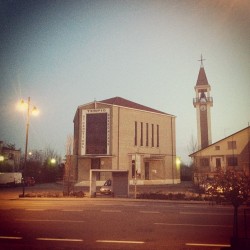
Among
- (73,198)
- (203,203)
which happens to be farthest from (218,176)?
(73,198)

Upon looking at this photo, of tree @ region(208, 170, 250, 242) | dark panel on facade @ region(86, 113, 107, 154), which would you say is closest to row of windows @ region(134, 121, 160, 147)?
dark panel on facade @ region(86, 113, 107, 154)

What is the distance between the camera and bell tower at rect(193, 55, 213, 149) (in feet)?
189

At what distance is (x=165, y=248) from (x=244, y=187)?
10.5ft

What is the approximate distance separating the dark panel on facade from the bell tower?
21.0 meters

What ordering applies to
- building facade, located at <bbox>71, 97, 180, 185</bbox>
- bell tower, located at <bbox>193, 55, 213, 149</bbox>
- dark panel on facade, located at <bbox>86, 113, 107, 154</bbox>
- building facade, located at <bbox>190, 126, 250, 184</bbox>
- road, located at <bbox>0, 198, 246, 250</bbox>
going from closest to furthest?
road, located at <bbox>0, 198, 246, 250</bbox> → dark panel on facade, located at <bbox>86, 113, 107, 154</bbox> → building facade, located at <bbox>71, 97, 180, 185</bbox> → building facade, located at <bbox>190, 126, 250, 184</bbox> → bell tower, located at <bbox>193, 55, 213, 149</bbox>

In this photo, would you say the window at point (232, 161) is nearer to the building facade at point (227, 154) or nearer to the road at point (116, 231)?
the building facade at point (227, 154)

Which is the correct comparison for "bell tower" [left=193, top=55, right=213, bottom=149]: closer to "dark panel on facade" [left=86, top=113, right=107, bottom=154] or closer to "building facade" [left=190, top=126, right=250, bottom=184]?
"building facade" [left=190, top=126, right=250, bottom=184]

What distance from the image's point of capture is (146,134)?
53375 millimetres

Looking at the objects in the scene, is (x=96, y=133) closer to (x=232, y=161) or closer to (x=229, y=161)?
(x=229, y=161)

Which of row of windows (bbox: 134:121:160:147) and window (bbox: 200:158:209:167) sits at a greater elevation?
row of windows (bbox: 134:121:160:147)

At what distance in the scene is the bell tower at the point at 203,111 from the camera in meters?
57.5

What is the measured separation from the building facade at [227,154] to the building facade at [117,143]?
7148 mm

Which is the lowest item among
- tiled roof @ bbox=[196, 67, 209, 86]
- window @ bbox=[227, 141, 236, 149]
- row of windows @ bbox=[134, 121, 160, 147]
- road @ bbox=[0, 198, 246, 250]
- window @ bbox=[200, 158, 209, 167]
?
road @ bbox=[0, 198, 246, 250]

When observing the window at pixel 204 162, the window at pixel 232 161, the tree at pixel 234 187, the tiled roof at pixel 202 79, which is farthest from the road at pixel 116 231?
the tiled roof at pixel 202 79
